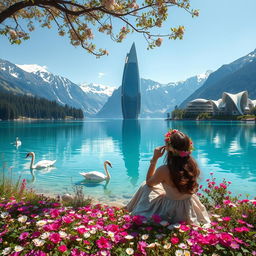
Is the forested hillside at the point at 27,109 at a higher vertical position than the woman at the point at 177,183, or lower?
higher

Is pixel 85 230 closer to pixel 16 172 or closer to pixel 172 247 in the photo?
pixel 172 247

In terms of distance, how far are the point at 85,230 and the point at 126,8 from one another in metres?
4.81

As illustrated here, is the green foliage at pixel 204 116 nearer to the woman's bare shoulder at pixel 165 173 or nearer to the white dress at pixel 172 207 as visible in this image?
the white dress at pixel 172 207

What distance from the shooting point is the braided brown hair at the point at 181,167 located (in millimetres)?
4371

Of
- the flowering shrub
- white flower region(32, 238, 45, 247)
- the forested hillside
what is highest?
the forested hillside

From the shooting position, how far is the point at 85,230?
3.56 meters

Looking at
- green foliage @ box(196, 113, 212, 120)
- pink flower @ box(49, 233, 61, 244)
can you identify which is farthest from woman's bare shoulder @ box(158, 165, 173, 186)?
green foliage @ box(196, 113, 212, 120)

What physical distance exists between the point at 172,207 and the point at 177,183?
0.51 metres

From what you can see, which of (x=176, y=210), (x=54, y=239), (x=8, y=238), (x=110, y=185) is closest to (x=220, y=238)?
(x=176, y=210)

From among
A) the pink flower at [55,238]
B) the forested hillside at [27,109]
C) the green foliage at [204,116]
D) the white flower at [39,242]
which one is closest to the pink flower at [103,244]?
the pink flower at [55,238]

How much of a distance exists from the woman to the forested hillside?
409 ft

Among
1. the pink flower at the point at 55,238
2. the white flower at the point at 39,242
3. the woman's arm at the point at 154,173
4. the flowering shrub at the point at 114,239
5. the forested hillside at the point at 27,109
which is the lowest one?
the flowering shrub at the point at 114,239

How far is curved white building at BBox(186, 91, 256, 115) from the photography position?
14075 centimetres

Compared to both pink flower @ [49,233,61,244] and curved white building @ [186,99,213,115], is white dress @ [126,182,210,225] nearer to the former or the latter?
pink flower @ [49,233,61,244]
